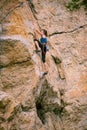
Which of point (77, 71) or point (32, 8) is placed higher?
point (32, 8)

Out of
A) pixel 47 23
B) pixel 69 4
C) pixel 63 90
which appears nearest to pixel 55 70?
pixel 63 90

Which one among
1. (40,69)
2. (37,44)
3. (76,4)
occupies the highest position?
(37,44)

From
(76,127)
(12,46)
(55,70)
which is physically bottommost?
(76,127)

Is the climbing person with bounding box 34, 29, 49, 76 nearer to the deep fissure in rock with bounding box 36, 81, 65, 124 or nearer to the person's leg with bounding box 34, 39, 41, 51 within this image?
the person's leg with bounding box 34, 39, 41, 51

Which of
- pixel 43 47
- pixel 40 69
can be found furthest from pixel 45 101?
pixel 43 47

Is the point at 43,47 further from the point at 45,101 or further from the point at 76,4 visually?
the point at 76,4

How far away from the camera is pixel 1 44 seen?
21891 millimetres

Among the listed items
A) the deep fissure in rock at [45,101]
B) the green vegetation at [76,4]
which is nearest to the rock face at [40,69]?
the deep fissure in rock at [45,101]

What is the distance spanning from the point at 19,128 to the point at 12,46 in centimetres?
448

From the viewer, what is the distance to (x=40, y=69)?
22984 millimetres

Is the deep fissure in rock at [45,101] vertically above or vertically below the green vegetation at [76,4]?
below

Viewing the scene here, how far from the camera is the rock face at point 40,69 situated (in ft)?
69.5

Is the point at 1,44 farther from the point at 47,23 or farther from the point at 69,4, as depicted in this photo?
the point at 69,4

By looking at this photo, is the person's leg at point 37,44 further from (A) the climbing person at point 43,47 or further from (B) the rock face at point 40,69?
(B) the rock face at point 40,69
